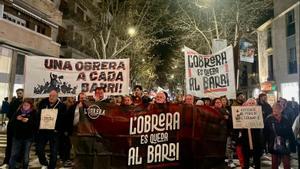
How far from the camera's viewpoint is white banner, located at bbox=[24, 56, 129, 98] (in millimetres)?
9438

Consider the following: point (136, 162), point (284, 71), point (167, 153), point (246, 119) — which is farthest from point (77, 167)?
point (284, 71)

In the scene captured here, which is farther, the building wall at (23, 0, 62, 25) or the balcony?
Answer: the building wall at (23, 0, 62, 25)

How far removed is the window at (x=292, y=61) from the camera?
1038 inches

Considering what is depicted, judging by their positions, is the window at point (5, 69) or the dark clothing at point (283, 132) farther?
the window at point (5, 69)

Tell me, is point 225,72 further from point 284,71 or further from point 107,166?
point 284,71

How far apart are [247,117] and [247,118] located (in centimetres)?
2

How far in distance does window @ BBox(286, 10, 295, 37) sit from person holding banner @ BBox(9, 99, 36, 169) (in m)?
23.3

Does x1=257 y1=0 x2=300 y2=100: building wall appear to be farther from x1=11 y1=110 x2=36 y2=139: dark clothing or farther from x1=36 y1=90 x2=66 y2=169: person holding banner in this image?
x1=11 y1=110 x2=36 y2=139: dark clothing

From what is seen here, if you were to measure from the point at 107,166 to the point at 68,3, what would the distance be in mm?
32075

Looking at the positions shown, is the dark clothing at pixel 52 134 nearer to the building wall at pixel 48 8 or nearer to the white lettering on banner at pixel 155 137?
the white lettering on banner at pixel 155 137

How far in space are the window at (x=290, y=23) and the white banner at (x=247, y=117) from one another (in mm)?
20622

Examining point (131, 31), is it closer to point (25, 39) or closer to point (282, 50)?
point (25, 39)

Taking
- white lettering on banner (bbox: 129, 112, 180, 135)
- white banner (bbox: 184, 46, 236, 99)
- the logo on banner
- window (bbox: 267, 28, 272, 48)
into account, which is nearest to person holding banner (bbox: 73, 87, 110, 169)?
the logo on banner

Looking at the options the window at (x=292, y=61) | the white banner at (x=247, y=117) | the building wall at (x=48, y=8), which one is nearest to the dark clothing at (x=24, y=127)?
the white banner at (x=247, y=117)
